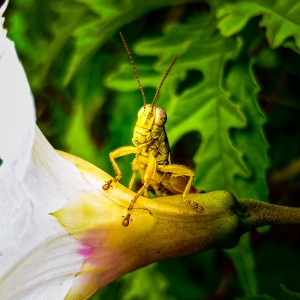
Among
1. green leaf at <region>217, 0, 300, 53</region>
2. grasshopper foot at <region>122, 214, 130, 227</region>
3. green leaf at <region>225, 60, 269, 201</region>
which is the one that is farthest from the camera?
green leaf at <region>225, 60, 269, 201</region>

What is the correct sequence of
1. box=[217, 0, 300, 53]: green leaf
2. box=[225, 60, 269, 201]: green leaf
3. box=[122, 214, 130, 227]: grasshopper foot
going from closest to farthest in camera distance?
1. box=[122, 214, 130, 227]: grasshopper foot
2. box=[217, 0, 300, 53]: green leaf
3. box=[225, 60, 269, 201]: green leaf

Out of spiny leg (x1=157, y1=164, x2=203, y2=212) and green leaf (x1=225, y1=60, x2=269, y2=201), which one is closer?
spiny leg (x1=157, y1=164, x2=203, y2=212)

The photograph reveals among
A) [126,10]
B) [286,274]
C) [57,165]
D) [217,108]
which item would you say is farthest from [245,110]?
[286,274]

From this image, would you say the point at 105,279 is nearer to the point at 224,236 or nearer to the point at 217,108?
the point at 224,236

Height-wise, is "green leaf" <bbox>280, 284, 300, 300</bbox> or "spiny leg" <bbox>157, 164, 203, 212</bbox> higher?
"spiny leg" <bbox>157, 164, 203, 212</bbox>

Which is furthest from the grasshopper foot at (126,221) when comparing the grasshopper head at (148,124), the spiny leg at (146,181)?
the grasshopper head at (148,124)

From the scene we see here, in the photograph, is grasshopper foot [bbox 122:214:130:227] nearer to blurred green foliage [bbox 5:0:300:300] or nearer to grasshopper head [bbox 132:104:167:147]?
→ grasshopper head [bbox 132:104:167:147]

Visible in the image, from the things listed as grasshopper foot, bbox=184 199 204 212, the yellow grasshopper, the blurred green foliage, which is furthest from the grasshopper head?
the blurred green foliage
